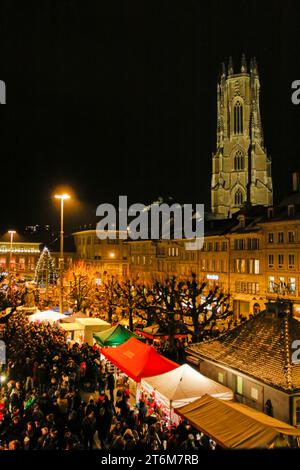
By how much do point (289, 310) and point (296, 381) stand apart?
9.91 ft

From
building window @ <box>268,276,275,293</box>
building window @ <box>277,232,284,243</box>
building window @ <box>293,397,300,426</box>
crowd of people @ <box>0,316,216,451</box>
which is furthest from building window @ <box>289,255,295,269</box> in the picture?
building window @ <box>293,397,300,426</box>

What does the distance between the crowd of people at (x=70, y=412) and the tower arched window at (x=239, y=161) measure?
78.6 meters

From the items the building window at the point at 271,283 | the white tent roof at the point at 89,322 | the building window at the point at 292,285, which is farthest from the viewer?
the building window at the point at 271,283

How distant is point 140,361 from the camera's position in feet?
53.0

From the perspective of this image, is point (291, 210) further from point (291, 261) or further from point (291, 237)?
point (291, 261)

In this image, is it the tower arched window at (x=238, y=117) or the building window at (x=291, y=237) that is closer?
the building window at (x=291, y=237)

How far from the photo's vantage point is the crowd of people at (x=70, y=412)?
1097 cm

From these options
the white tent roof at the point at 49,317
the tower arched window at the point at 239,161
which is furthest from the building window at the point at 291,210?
the tower arched window at the point at 239,161

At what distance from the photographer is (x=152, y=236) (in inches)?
2650

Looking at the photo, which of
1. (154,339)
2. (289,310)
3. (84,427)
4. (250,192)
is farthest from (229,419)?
(250,192)

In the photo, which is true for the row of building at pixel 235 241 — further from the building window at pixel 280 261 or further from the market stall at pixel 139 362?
the market stall at pixel 139 362

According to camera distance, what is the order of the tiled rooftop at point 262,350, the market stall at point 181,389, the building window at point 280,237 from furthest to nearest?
the building window at point 280,237 < the tiled rooftop at point 262,350 < the market stall at point 181,389

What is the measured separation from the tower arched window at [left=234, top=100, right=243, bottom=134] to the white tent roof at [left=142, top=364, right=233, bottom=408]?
89.0 meters

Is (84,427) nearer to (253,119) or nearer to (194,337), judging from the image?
(194,337)
